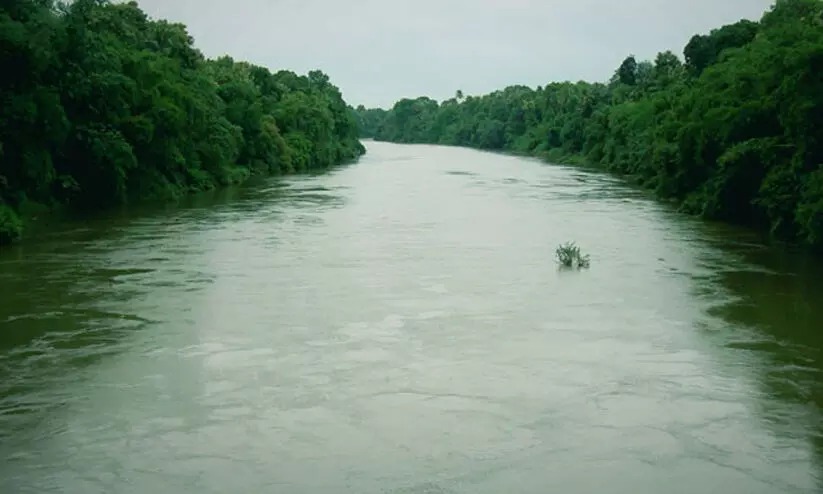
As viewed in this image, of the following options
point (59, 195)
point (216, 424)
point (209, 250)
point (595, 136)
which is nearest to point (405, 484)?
point (216, 424)

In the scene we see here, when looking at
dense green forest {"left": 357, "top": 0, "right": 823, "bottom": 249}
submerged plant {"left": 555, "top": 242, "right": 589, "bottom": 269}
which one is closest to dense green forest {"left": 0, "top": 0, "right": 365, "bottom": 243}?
submerged plant {"left": 555, "top": 242, "right": 589, "bottom": 269}

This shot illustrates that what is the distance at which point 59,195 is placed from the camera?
33.3 meters

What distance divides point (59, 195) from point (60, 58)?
495cm

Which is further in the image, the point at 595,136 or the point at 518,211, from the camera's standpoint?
the point at 595,136

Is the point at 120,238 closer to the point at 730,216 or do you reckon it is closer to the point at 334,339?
the point at 334,339

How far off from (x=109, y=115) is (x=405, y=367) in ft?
79.9

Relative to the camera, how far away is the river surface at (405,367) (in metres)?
9.49

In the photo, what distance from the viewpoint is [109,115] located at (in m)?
A: 34.2

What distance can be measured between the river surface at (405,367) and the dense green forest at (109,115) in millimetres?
4074

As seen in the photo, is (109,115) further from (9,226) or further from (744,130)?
(744,130)

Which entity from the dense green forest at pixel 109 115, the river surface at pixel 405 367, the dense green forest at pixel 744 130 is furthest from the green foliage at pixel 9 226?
the dense green forest at pixel 744 130

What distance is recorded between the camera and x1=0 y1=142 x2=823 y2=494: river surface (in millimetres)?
9492

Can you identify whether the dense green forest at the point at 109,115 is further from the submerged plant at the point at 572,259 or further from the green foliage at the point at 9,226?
the submerged plant at the point at 572,259

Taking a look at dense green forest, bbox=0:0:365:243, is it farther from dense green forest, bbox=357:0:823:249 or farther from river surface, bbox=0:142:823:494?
dense green forest, bbox=357:0:823:249
